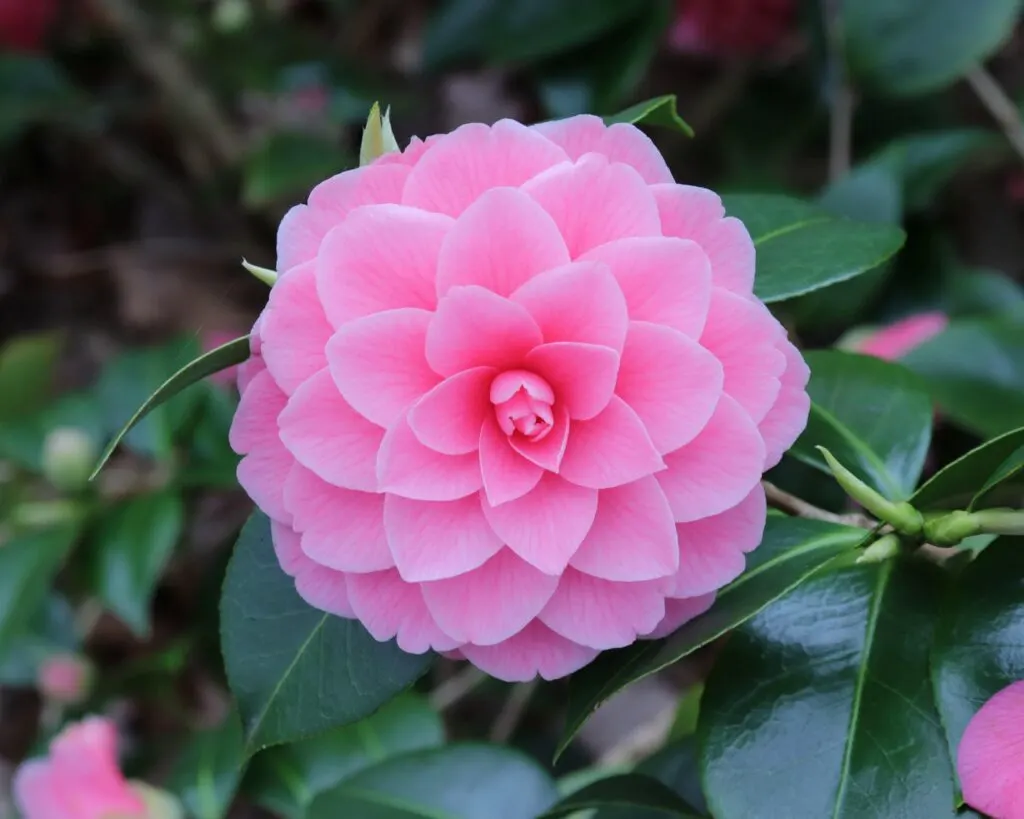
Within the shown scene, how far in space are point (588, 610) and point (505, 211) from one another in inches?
7.3

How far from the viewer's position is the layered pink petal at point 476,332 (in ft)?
1.42

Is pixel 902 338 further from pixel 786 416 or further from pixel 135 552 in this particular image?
pixel 135 552

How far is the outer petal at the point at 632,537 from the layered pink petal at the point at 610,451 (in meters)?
0.01

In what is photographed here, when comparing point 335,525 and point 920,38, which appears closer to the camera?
point 335,525

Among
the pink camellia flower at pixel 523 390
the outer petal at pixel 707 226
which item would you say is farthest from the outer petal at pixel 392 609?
the outer petal at pixel 707 226

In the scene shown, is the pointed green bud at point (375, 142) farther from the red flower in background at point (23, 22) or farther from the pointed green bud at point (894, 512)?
the red flower in background at point (23, 22)

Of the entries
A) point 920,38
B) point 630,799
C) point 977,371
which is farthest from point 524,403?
point 920,38

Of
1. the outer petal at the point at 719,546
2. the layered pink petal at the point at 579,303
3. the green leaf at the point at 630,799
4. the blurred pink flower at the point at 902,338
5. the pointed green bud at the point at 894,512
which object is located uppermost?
the layered pink petal at the point at 579,303

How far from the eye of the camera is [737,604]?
0.48m

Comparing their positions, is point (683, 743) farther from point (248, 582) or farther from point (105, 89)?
point (105, 89)

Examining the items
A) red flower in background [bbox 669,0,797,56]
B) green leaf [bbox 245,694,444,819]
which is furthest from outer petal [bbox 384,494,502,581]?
red flower in background [bbox 669,0,797,56]

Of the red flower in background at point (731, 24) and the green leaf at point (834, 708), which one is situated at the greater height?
the red flower in background at point (731, 24)

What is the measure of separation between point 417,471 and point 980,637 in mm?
295

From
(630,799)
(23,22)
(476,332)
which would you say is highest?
(476,332)
